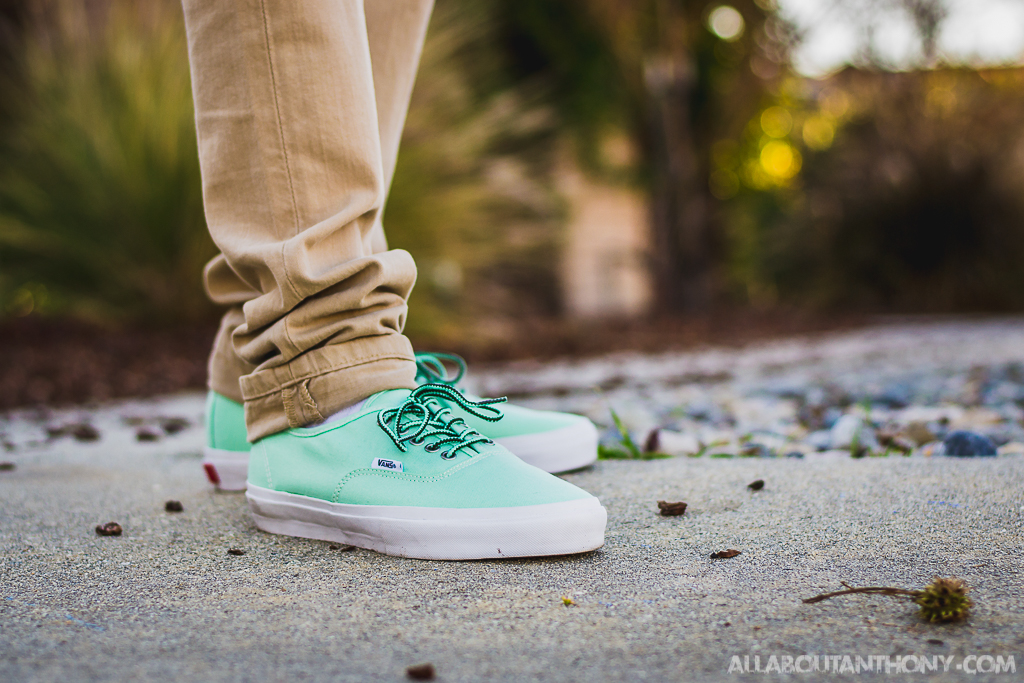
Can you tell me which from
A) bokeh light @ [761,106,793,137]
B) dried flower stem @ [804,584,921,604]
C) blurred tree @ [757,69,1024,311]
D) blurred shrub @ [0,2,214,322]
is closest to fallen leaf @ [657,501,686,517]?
dried flower stem @ [804,584,921,604]

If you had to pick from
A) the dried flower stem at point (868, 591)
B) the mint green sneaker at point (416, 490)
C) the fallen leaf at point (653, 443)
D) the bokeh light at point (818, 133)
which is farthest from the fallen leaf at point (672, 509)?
the bokeh light at point (818, 133)

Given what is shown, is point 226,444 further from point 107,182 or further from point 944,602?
point 107,182

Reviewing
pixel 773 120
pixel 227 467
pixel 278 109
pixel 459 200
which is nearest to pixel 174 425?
pixel 227 467

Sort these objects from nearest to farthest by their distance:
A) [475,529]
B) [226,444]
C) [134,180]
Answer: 1. [475,529]
2. [226,444]
3. [134,180]

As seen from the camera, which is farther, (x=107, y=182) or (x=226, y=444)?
(x=107, y=182)

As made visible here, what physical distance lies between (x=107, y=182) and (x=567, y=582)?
11.1ft

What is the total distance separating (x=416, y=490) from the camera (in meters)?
0.87

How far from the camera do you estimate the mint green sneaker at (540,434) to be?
119 cm

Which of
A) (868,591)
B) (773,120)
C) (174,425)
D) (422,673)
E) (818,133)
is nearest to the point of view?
(422,673)

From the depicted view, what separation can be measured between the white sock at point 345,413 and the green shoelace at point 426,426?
0.05 metres

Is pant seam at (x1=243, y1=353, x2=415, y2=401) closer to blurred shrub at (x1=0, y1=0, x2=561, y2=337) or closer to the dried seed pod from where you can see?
the dried seed pod

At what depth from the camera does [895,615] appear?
665 millimetres

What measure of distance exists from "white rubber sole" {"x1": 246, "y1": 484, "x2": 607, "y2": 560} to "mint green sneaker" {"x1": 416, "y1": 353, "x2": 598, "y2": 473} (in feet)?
0.99

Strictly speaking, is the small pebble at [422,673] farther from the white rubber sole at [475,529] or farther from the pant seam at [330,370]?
the pant seam at [330,370]
